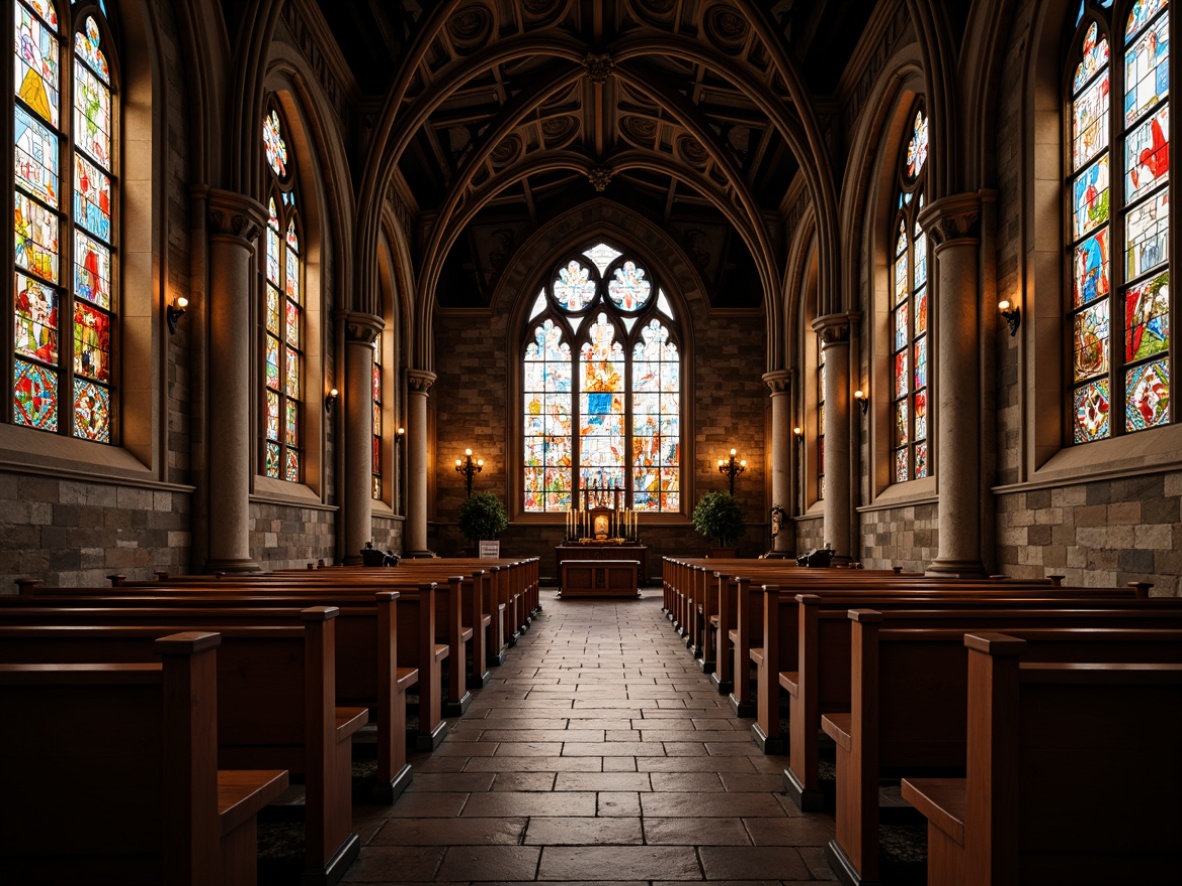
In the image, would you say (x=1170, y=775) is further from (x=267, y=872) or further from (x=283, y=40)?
(x=283, y=40)

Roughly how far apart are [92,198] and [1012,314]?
27.2 feet

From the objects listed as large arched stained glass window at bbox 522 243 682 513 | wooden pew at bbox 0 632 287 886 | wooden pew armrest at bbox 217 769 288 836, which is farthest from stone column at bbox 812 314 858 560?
wooden pew at bbox 0 632 287 886

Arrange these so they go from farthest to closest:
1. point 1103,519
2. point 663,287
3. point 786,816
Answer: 1. point 663,287
2. point 1103,519
3. point 786,816

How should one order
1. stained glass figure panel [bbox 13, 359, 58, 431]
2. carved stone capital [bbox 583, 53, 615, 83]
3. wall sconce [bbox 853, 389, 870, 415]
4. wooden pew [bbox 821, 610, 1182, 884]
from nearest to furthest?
wooden pew [bbox 821, 610, 1182, 884]
stained glass figure panel [bbox 13, 359, 58, 431]
wall sconce [bbox 853, 389, 870, 415]
carved stone capital [bbox 583, 53, 615, 83]

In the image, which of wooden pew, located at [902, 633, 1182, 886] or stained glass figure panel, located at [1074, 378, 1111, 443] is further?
stained glass figure panel, located at [1074, 378, 1111, 443]

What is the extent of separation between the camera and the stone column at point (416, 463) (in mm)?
18281

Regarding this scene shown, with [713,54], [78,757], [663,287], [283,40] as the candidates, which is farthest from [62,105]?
[663,287]

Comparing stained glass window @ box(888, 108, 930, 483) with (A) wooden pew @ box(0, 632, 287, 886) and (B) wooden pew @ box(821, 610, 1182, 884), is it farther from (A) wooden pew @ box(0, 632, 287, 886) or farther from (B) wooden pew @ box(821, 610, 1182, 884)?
(A) wooden pew @ box(0, 632, 287, 886)

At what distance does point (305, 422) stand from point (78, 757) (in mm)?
11330

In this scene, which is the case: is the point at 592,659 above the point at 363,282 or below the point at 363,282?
below

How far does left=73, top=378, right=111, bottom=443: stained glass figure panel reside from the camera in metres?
7.64

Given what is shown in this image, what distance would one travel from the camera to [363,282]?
46.9 feet

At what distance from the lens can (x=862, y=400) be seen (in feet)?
44.6

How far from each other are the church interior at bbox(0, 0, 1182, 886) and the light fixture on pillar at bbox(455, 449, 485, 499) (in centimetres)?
29
